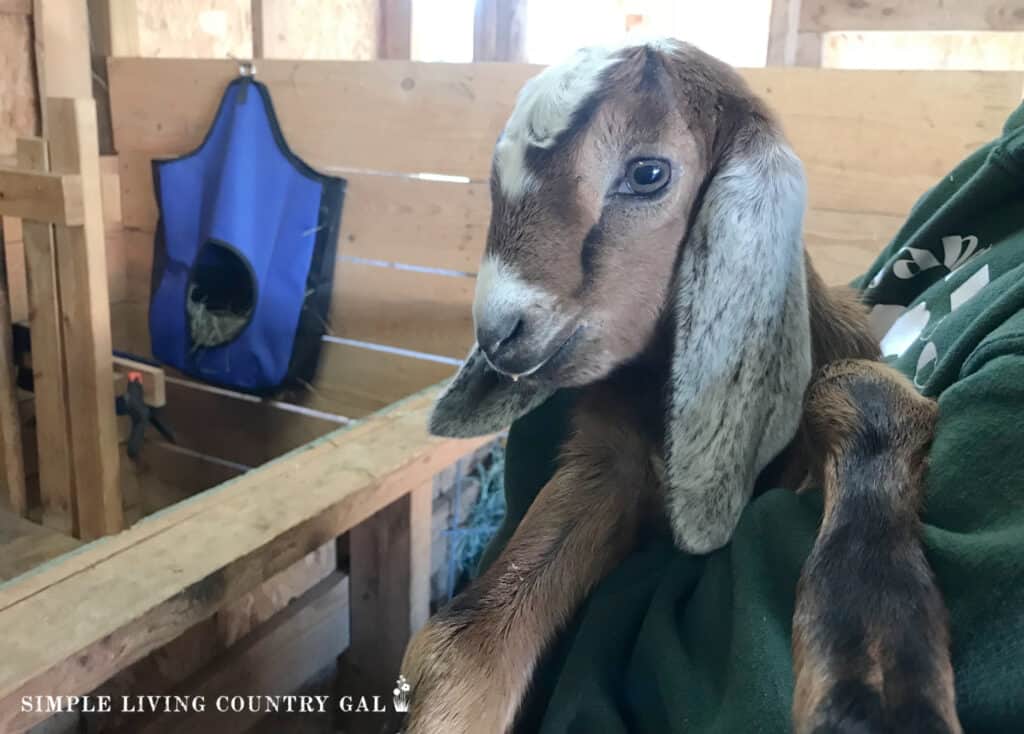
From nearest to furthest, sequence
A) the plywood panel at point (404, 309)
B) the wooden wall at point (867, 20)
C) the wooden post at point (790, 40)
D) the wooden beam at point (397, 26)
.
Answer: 1. the wooden wall at point (867, 20)
2. the wooden post at point (790, 40)
3. the plywood panel at point (404, 309)
4. the wooden beam at point (397, 26)

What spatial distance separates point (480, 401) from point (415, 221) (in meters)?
1.56

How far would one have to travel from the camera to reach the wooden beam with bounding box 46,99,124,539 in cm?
171

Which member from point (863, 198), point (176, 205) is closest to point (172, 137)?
point (176, 205)

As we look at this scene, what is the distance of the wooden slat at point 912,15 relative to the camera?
176 cm

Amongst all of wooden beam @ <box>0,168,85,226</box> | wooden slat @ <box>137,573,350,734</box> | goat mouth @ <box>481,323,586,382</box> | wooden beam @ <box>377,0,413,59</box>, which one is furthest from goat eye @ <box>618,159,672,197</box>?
wooden beam @ <box>377,0,413,59</box>

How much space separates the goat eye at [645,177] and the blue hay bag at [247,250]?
5.79ft

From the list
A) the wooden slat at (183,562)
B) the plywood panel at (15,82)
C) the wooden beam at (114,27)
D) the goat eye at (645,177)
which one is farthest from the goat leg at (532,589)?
the wooden beam at (114,27)

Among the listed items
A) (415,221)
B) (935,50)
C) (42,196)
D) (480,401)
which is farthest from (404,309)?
(935,50)

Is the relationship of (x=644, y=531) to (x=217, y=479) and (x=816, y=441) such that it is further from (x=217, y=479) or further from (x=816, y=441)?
(x=217, y=479)

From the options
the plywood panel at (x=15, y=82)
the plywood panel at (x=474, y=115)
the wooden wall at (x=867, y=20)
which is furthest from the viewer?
the plywood panel at (x=15, y=82)

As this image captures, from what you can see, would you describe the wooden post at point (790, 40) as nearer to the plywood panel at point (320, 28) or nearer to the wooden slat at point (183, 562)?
the wooden slat at point (183, 562)

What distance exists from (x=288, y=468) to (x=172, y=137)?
1588 mm

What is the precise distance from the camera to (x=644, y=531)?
767mm

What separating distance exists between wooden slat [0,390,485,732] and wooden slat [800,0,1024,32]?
1.33 meters
